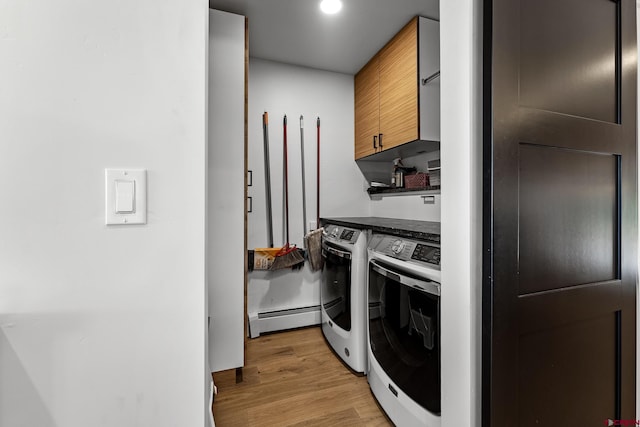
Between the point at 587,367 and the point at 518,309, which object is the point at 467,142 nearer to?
the point at 518,309

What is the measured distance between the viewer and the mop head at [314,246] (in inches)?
97.7

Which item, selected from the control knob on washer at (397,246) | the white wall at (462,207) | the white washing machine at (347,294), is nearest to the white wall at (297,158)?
the white washing machine at (347,294)

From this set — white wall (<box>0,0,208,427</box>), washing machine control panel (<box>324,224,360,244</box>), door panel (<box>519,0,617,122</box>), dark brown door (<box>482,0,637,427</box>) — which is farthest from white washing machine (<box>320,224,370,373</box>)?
white wall (<box>0,0,208,427</box>)

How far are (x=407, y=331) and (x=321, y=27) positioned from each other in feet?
6.75

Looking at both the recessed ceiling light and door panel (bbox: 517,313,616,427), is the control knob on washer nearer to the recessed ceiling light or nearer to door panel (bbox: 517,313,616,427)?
door panel (bbox: 517,313,616,427)

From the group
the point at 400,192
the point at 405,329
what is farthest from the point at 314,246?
the point at 405,329

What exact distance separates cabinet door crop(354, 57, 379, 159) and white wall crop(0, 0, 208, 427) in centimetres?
190

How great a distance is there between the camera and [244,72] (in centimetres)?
185

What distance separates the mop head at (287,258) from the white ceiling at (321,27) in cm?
165

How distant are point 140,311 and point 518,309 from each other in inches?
44.5

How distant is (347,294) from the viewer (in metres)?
1.93

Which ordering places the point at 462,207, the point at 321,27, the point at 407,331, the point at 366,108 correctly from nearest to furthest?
1. the point at 462,207
2. the point at 407,331
3. the point at 321,27
4. the point at 366,108

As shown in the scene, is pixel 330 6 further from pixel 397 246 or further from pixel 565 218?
pixel 565 218

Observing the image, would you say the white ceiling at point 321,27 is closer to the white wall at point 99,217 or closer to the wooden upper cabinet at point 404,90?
the wooden upper cabinet at point 404,90
